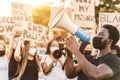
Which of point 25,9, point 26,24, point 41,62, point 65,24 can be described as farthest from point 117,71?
point 25,9

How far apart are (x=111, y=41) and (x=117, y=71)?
527mm

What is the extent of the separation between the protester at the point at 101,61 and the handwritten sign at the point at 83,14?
669 centimetres

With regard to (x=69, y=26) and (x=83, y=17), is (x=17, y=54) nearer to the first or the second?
(x=83, y=17)

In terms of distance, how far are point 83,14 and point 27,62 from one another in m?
3.05

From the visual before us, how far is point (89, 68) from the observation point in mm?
6348

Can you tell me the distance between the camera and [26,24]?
13.6 meters

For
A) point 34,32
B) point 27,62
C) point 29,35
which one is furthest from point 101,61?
point 34,32

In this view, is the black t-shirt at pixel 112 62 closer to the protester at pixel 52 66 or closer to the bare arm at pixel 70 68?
the bare arm at pixel 70 68

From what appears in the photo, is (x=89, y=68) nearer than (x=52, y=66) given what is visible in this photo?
Yes

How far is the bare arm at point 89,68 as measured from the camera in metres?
6.32

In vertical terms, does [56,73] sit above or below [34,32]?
below

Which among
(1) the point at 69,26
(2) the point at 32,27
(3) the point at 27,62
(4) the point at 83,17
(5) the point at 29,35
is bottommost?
(3) the point at 27,62

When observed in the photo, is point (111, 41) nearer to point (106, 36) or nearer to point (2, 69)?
point (106, 36)

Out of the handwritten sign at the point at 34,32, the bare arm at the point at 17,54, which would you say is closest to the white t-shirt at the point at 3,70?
the bare arm at the point at 17,54
